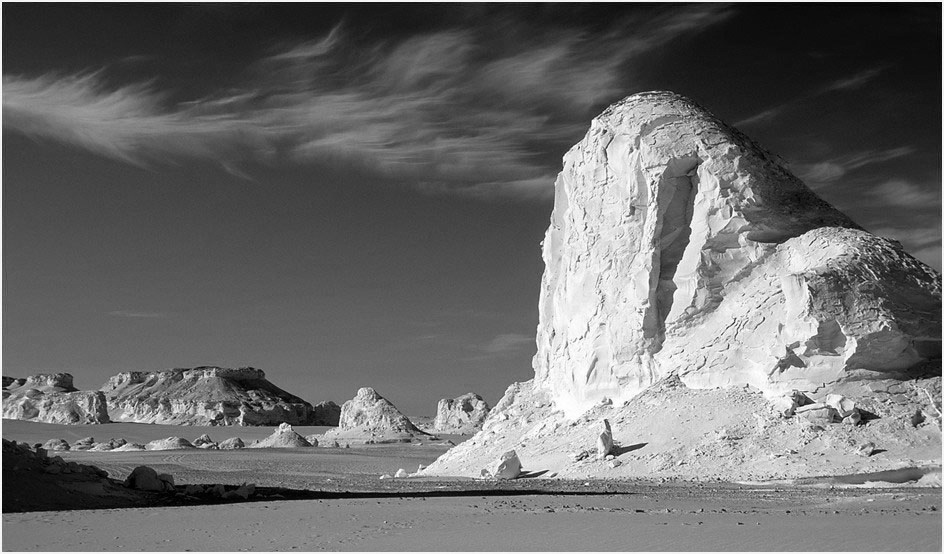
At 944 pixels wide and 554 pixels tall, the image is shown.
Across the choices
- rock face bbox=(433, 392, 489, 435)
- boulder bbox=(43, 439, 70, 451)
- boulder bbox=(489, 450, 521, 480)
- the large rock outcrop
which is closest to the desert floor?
the large rock outcrop

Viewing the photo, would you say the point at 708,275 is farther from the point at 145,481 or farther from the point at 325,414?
the point at 325,414

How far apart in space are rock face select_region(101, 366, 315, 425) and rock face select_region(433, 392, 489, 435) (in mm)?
24397

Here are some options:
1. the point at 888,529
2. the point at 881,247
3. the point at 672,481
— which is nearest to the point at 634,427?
the point at 672,481

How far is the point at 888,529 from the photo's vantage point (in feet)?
34.6

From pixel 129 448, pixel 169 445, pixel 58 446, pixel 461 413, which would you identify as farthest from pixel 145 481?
pixel 461 413

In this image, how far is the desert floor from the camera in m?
9.98

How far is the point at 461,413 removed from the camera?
3814 inches

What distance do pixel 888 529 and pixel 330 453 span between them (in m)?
39.1

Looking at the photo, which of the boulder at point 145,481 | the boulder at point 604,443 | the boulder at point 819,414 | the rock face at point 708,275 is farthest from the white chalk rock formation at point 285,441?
the boulder at point 819,414

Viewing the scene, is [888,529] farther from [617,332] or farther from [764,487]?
[617,332]

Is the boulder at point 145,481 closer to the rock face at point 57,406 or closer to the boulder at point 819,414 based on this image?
the boulder at point 819,414

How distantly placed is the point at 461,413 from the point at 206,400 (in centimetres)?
3524

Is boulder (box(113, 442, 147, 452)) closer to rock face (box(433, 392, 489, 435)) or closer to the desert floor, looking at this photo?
the desert floor

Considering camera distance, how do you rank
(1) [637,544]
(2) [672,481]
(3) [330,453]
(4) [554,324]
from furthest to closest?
(3) [330,453], (4) [554,324], (2) [672,481], (1) [637,544]
